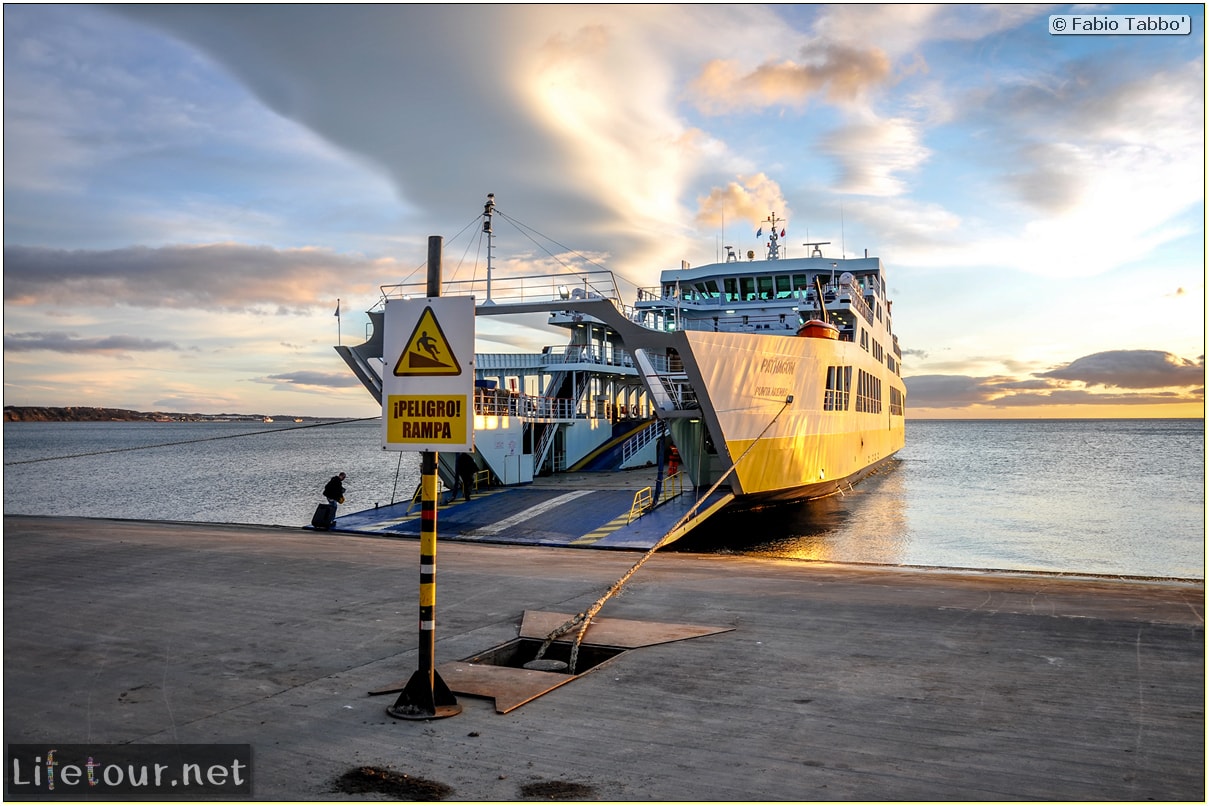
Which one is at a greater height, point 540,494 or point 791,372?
point 791,372

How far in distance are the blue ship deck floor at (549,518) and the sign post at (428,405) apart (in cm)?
918

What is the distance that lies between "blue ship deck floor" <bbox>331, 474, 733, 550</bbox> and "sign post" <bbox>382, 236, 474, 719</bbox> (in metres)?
9.18

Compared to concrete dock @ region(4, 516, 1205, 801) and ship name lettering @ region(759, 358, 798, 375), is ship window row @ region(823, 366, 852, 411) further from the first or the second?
concrete dock @ region(4, 516, 1205, 801)

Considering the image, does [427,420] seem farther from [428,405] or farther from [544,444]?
[544,444]

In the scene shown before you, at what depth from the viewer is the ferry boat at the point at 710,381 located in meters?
18.5

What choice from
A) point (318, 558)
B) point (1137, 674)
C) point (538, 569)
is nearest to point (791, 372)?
point (538, 569)

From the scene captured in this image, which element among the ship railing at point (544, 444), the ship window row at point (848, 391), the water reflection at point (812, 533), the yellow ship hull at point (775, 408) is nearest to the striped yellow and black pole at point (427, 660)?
the yellow ship hull at point (775, 408)

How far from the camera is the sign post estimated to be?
5500 mm

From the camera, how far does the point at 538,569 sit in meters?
12.0

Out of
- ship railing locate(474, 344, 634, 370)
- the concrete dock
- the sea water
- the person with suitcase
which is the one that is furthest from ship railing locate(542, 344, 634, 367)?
the concrete dock

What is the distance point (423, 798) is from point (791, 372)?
18.5 m

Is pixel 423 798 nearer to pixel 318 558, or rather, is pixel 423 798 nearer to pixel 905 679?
pixel 905 679

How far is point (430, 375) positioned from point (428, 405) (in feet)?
0.70

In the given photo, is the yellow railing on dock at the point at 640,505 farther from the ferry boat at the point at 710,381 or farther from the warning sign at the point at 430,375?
the warning sign at the point at 430,375
